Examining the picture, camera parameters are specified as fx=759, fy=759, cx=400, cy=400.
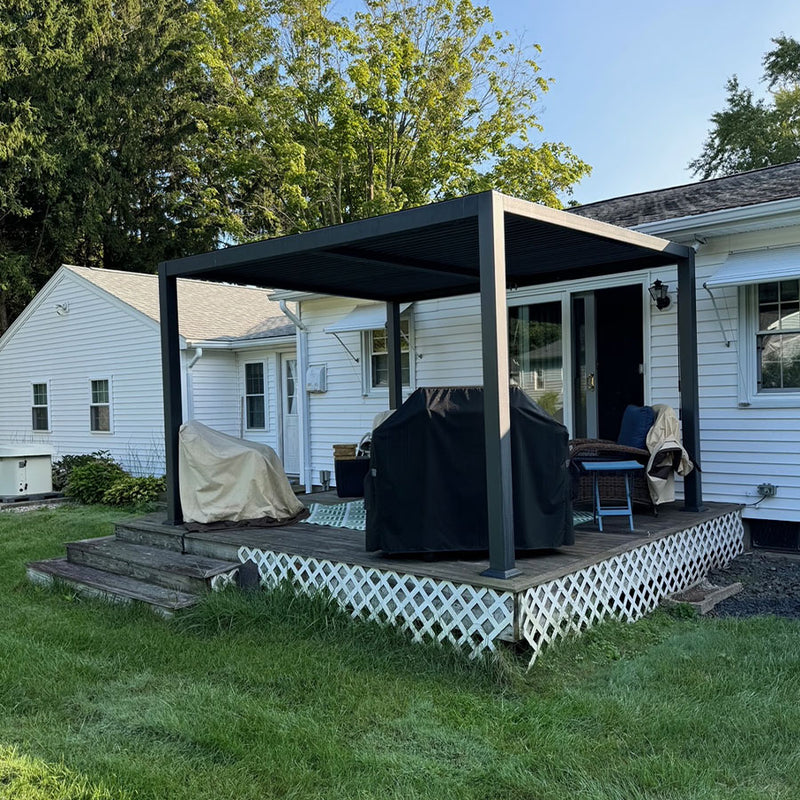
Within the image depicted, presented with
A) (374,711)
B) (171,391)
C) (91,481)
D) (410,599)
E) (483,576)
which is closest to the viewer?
(374,711)

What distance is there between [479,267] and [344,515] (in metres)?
2.73

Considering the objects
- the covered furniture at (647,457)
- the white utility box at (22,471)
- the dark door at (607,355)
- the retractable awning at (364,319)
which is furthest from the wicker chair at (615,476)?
the white utility box at (22,471)

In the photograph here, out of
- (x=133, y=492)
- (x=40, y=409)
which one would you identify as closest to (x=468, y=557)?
(x=133, y=492)

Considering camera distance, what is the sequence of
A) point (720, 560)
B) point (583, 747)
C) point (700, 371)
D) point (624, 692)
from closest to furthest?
point (583, 747) < point (624, 692) < point (720, 560) < point (700, 371)

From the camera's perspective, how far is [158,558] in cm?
590

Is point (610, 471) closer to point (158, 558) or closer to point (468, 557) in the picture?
point (468, 557)

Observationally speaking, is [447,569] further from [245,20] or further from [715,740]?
[245,20]

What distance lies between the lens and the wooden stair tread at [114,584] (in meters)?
5.13

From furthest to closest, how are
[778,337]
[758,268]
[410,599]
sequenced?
[778,337] → [758,268] → [410,599]

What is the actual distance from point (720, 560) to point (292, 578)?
356 cm

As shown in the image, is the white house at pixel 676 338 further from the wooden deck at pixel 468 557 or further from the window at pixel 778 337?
the wooden deck at pixel 468 557

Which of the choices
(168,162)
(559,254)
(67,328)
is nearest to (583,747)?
(559,254)

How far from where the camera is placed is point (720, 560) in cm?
627

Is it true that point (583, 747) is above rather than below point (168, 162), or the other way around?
below
